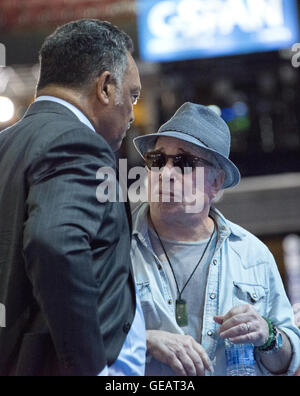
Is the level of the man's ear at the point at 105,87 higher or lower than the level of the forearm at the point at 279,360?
higher

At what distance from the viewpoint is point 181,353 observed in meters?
1.92

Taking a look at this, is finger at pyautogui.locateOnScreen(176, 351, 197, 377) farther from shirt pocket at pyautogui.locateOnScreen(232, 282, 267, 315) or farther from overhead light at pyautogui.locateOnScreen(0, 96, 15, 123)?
overhead light at pyautogui.locateOnScreen(0, 96, 15, 123)

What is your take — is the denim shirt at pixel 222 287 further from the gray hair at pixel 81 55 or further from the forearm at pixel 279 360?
the gray hair at pixel 81 55

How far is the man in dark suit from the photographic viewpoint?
5.16 ft

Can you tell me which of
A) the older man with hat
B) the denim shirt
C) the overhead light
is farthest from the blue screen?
the denim shirt

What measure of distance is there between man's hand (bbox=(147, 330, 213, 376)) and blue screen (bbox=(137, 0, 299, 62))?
502 centimetres

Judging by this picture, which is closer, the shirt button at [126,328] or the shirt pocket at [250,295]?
the shirt button at [126,328]

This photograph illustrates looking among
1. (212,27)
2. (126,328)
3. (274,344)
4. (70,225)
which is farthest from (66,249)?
(212,27)

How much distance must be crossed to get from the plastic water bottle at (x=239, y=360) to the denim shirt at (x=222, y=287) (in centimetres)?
3

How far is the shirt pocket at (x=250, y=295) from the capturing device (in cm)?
206

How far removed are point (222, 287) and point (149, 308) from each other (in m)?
0.25

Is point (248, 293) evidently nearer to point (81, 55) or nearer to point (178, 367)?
point (178, 367)

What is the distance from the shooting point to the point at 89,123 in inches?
74.9

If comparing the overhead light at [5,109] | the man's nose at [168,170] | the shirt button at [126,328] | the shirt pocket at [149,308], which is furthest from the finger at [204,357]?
the overhead light at [5,109]
